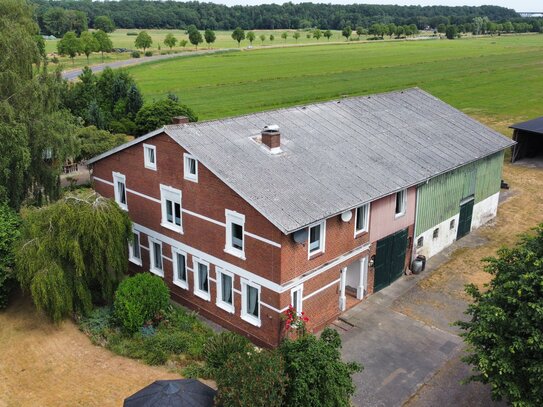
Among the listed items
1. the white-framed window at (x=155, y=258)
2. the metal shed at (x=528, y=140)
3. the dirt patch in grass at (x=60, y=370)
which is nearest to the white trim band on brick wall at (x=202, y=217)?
the white-framed window at (x=155, y=258)

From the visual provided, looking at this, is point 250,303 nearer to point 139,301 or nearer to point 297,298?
point 297,298

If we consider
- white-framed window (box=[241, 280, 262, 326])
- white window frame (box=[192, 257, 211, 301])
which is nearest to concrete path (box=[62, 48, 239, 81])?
white window frame (box=[192, 257, 211, 301])

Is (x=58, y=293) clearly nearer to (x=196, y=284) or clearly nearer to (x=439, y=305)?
(x=196, y=284)

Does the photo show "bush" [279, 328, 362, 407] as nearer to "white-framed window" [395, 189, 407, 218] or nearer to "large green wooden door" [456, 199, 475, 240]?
"white-framed window" [395, 189, 407, 218]

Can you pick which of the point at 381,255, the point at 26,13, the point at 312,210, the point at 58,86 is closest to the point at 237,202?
the point at 312,210

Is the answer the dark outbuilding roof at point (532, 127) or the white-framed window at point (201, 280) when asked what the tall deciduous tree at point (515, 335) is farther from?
the dark outbuilding roof at point (532, 127)

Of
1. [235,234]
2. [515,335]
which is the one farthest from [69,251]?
[515,335]
